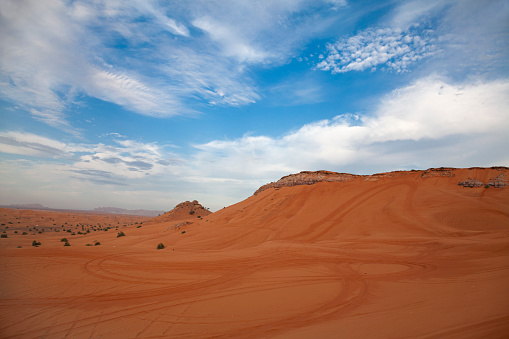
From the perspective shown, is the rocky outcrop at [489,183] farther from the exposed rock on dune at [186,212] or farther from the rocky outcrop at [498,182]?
the exposed rock on dune at [186,212]

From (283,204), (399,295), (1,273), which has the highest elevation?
(283,204)

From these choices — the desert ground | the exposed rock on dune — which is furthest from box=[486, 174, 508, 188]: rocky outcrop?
the exposed rock on dune

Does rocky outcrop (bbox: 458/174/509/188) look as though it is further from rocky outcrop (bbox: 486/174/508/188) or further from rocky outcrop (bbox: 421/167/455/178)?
rocky outcrop (bbox: 421/167/455/178)

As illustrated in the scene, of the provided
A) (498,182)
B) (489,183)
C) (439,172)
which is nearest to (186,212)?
(439,172)

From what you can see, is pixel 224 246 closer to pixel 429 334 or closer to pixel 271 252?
pixel 271 252

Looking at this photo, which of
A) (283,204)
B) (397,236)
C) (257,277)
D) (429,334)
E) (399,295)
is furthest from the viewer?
(283,204)

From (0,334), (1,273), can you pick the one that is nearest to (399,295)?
(0,334)

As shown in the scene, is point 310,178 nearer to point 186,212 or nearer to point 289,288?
point 186,212

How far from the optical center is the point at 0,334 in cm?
469

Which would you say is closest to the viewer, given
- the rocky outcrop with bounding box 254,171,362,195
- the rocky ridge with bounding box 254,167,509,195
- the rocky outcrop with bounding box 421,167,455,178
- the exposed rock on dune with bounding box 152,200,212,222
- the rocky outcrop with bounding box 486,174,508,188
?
the rocky outcrop with bounding box 486,174,508,188

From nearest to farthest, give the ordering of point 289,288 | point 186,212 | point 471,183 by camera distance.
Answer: point 289,288 < point 471,183 < point 186,212

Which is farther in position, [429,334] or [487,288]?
[487,288]

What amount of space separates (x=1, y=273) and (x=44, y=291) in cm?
337

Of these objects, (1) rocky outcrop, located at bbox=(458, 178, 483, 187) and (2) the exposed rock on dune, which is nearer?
(1) rocky outcrop, located at bbox=(458, 178, 483, 187)
